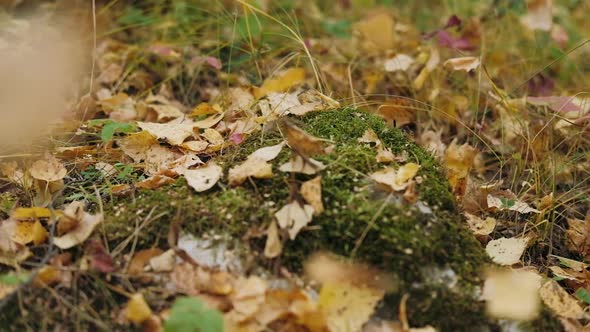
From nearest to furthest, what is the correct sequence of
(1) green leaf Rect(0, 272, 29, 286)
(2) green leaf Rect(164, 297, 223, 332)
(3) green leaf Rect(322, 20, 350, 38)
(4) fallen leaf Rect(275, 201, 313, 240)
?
(2) green leaf Rect(164, 297, 223, 332)
(1) green leaf Rect(0, 272, 29, 286)
(4) fallen leaf Rect(275, 201, 313, 240)
(3) green leaf Rect(322, 20, 350, 38)

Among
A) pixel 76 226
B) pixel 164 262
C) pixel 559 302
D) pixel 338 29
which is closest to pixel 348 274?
pixel 164 262

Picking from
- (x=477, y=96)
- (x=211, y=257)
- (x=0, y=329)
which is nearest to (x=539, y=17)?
(x=477, y=96)

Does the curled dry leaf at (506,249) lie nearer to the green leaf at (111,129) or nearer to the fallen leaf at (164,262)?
the fallen leaf at (164,262)

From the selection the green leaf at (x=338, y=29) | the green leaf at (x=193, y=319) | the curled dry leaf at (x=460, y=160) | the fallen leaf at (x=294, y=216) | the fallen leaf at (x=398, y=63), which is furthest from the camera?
the green leaf at (x=338, y=29)

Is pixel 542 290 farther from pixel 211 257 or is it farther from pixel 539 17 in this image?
pixel 539 17

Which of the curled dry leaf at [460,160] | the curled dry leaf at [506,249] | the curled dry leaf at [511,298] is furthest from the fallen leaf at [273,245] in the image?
the curled dry leaf at [460,160]

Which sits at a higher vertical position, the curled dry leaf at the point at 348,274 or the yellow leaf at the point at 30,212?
the yellow leaf at the point at 30,212

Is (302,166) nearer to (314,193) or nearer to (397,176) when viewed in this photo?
(314,193)

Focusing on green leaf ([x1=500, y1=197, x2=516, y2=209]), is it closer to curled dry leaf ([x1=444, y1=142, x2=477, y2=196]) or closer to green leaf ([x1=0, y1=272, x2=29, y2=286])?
curled dry leaf ([x1=444, y1=142, x2=477, y2=196])

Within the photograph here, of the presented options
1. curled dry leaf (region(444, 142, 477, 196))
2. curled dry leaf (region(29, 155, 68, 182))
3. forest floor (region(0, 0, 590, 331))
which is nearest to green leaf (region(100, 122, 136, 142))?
forest floor (region(0, 0, 590, 331))
